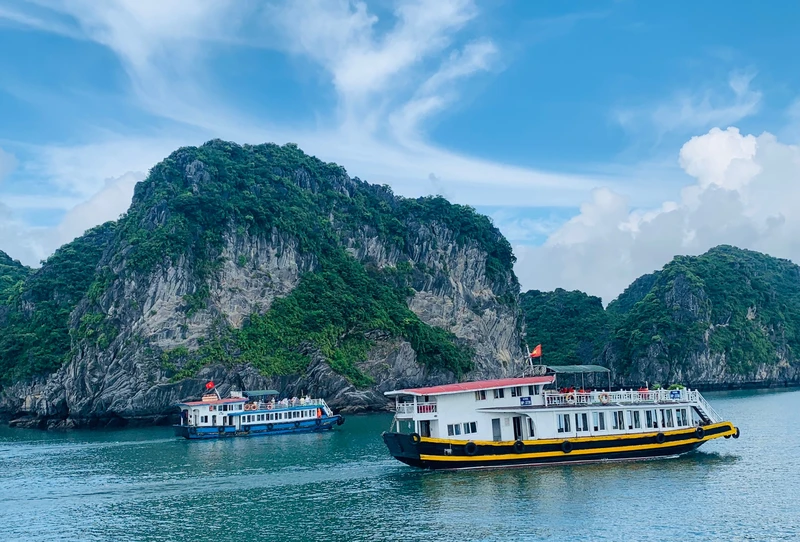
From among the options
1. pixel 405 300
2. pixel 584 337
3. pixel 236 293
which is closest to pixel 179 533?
pixel 236 293

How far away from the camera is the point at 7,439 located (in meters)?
66.3

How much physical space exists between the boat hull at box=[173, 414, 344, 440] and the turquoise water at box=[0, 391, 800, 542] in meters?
13.3

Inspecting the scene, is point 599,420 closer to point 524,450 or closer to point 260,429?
point 524,450

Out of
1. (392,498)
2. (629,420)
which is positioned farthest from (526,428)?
(392,498)

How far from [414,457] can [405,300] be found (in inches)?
2821

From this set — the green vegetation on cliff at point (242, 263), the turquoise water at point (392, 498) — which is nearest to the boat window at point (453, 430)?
the turquoise water at point (392, 498)

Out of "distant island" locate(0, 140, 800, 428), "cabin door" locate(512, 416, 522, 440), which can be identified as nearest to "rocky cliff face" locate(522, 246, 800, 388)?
"distant island" locate(0, 140, 800, 428)

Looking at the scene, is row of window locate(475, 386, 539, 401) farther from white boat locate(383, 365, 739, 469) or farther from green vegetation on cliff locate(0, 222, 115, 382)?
green vegetation on cliff locate(0, 222, 115, 382)

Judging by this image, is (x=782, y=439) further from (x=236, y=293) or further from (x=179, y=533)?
(x=236, y=293)

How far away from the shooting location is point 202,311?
83.6 m

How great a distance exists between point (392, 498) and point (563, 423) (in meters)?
10.7

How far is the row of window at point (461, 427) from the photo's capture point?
118ft

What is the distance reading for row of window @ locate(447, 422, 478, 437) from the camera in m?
35.9

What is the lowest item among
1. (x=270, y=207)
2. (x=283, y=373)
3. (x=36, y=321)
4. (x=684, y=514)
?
(x=684, y=514)
